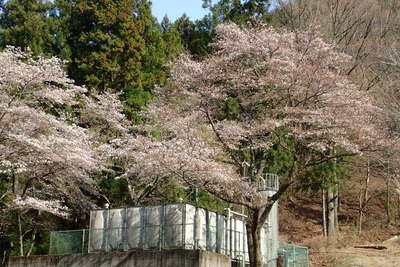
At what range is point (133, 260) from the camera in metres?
14.7

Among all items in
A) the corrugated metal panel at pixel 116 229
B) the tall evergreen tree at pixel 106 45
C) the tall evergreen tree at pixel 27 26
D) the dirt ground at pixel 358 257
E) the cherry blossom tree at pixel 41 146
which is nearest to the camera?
the corrugated metal panel at pixel 116 229

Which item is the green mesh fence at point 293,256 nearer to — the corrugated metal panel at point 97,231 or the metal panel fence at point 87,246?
the metal panel fence at point 87,246

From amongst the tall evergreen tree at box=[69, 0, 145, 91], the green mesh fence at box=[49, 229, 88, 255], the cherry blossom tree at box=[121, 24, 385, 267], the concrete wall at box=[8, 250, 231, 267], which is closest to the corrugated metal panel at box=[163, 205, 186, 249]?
the concrete wall at box=[8, 250, 231, 267]

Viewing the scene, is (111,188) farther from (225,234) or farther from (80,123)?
(225,234)

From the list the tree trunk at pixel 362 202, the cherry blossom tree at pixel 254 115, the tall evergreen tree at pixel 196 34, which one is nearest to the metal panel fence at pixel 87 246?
the cherry blossom tree at pixel 254 115

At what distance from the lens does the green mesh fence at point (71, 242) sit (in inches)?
640

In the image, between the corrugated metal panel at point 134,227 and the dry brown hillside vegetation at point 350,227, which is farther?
the dry brown hillside vegetation at point 350,227

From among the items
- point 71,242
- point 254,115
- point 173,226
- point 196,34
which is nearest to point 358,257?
point 254,115

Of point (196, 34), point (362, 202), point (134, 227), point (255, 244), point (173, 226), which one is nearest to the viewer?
point (255, 244)

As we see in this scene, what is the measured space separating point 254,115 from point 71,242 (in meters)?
6.93

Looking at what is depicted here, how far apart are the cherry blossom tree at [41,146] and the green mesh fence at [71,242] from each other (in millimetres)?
861

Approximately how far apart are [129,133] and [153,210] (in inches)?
262

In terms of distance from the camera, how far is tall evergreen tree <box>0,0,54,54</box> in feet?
75.2

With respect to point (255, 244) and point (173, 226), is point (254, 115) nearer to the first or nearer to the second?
point (173, 226)
